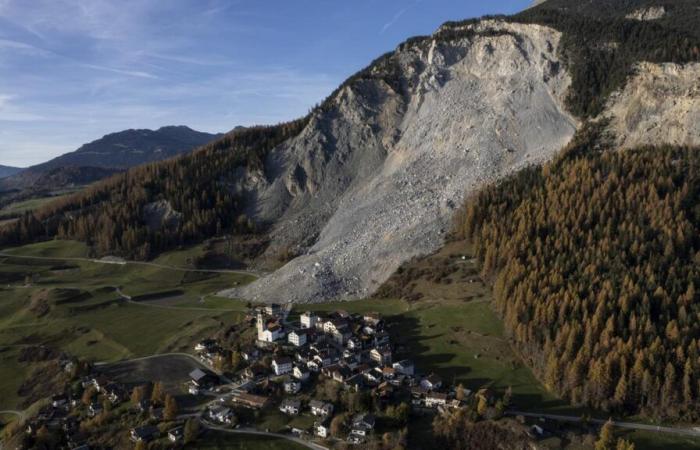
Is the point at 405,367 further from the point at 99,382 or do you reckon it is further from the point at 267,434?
the point at 99,382

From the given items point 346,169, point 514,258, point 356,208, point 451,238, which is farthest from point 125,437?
point 346,169

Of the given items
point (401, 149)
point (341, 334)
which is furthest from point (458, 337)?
point (401, 149)

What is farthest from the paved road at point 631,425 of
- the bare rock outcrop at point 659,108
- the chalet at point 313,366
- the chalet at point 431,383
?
the bare rock outcrop at point 659,108

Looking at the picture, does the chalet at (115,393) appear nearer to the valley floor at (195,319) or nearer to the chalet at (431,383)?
the valley floor at (195,319)

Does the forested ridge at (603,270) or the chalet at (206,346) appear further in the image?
the chalet at (206,346)

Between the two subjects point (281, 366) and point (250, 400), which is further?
point (281, 366)

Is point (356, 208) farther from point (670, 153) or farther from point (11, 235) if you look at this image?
point (11, 235)

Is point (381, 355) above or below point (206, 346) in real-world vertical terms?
below
